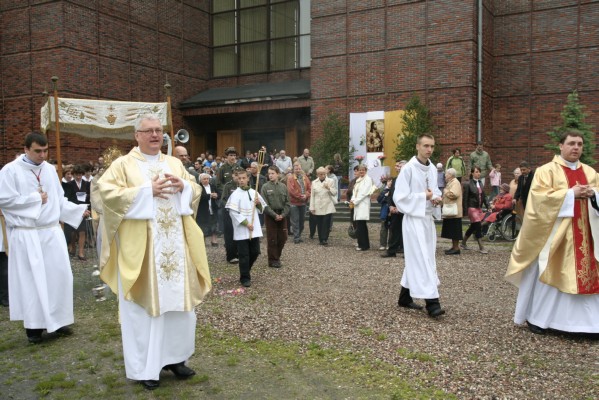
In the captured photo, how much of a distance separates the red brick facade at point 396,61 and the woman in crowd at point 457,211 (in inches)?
345

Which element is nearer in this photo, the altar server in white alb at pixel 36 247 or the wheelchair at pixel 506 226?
the altar server in white alb at pixel 36 247

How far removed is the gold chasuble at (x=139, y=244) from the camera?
4.47 metres

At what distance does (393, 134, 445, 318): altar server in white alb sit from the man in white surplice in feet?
9.12

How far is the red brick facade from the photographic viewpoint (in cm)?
1967

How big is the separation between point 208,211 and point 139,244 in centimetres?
869

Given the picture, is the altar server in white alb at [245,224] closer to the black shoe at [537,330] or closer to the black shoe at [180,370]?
the black shoe at [180,370]

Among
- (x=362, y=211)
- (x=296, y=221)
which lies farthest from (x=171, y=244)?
(x=296, y=221)

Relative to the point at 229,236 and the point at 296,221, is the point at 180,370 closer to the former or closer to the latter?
the point at 229,236

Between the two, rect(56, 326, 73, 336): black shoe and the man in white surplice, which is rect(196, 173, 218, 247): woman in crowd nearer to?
rect(56, 326, 73, 336): black shoe

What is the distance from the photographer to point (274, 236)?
1014 centimetres

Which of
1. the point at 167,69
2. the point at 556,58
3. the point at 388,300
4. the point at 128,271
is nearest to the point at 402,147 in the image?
the point at 556,58

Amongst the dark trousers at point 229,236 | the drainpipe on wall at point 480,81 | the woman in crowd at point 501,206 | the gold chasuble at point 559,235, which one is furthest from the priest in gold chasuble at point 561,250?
the drainpipe on wall at point 480,81

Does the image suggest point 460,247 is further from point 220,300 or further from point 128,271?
point 128,271

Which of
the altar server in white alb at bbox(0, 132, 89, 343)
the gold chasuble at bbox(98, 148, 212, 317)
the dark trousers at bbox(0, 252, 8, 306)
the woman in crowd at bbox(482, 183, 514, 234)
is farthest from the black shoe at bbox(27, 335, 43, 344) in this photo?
the woman in crowd at bbox(482, 183, 514, 234)
